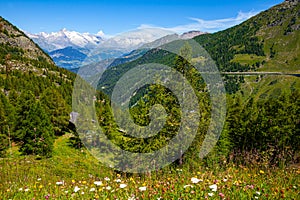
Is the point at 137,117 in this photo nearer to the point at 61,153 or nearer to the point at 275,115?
the point at 275,115

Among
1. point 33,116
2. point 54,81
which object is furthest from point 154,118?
point 54,81

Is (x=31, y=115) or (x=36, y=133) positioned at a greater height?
(x=31, y=115)

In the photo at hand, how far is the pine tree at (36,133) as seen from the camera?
116 feet

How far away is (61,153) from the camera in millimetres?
43156

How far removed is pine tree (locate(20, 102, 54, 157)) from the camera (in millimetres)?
35406

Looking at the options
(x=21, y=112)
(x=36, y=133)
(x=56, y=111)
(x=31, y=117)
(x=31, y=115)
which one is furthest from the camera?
(x=56, y=111)

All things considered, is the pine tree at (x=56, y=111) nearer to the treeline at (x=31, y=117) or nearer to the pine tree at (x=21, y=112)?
the treeline at (x=31, y=117)

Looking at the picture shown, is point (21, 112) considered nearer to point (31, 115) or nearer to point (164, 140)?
point (31, 115)

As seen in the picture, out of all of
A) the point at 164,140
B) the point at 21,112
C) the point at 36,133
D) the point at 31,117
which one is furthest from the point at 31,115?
the point at 164,140

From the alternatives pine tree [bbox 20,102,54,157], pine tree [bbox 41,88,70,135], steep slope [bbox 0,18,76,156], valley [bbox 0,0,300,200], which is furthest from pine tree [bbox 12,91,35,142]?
pine tree [bbox 41,88,70,135]

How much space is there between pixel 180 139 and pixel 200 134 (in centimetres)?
260

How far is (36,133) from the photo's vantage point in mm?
37219

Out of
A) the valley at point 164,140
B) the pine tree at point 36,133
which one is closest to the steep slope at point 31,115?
the pine tree at point 36,133

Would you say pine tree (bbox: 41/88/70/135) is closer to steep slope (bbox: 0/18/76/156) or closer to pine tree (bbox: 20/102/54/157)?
steep slope (bbox: 0/18/76/156)
